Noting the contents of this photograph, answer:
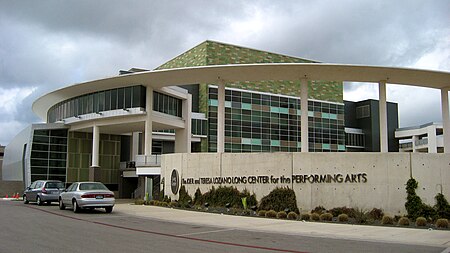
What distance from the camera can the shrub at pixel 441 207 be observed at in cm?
2116

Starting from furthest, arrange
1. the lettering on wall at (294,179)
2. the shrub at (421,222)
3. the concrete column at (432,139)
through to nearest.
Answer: the concrete column at (432,139) → the lettering on wall at (294,179) → the shrub at (421,222)

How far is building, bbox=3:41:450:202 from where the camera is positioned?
122 ft

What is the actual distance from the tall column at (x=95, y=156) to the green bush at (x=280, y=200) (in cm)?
2446

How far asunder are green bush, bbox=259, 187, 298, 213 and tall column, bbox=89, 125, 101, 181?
80.2 ft

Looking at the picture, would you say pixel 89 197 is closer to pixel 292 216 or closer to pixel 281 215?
pixel 281 215

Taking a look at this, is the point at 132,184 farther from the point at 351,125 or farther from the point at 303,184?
the point at 351,125

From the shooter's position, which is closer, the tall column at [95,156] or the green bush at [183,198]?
the green bush at [183,198]

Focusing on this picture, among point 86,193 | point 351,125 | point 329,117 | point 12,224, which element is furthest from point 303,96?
point 351,125

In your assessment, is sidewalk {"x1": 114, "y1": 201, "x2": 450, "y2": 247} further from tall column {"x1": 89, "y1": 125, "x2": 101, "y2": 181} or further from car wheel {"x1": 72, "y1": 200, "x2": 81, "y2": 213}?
tall column {"x1": 89, "y1": 125, "x2": 101, "y2": 181}

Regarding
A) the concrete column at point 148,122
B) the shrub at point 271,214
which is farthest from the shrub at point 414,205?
the concrete column at point 148,122

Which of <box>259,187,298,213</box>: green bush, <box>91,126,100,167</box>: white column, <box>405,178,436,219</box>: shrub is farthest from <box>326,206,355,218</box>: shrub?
<box>91,126,100,167</box>: white column

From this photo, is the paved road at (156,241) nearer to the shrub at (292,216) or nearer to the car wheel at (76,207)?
the car wheel at (76,207)

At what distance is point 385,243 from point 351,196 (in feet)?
30.9

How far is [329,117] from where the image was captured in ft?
237
